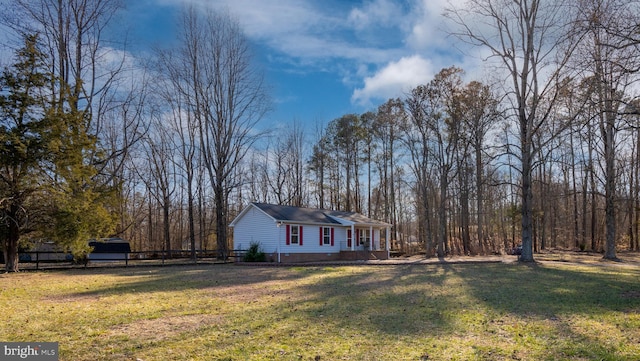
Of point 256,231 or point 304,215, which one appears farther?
point 304,215

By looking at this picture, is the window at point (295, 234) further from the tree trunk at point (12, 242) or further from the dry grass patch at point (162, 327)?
the dry grass patch at point (162, 327)

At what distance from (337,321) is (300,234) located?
1712 cm

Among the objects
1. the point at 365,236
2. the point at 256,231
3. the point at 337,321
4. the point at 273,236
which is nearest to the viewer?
the point at 337,321

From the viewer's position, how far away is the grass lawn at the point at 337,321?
465cm

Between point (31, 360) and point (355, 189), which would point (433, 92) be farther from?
point (31, 360)

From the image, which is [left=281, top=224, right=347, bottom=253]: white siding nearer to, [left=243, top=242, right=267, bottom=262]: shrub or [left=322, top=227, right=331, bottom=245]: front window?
[left=322, top=227, right=331, bottom=245]: front window

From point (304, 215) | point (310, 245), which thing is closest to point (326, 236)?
point (310, 245)

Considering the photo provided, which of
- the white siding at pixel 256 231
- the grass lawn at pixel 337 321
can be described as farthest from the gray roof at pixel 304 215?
the grass lawn at pixel 337 321

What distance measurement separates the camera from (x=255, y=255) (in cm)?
2241

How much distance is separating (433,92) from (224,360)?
74.3 ft

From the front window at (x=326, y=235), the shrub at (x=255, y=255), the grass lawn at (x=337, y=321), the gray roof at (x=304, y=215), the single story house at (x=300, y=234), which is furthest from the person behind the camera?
the front window at (x=326, y=235)

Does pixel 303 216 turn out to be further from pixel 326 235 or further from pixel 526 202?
pixel 526 202

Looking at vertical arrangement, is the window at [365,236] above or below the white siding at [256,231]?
below

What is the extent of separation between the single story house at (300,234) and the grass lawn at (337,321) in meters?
11.6
